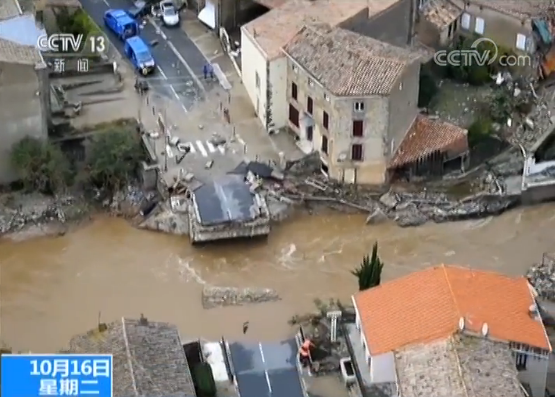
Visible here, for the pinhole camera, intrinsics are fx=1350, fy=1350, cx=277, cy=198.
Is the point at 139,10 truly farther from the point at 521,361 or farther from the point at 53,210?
the point at 521,361

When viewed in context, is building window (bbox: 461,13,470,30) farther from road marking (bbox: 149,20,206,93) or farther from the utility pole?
the utility pole

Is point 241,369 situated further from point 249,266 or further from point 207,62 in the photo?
point 207,62

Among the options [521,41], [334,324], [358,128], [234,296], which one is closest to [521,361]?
[334,324]

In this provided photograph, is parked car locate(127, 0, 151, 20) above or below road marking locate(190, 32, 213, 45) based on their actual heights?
above

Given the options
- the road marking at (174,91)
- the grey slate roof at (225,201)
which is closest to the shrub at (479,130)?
the grey slate roof at (225,201)

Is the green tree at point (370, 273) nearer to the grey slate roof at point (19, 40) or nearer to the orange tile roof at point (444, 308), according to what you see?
the orange tile roof at point (444, 308)

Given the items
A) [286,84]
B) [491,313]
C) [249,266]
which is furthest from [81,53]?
[491,313]

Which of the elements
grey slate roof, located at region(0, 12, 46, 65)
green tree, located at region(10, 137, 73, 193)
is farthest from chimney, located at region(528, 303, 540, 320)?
grey slate roof, located at region(0, 12, 46, 65)
